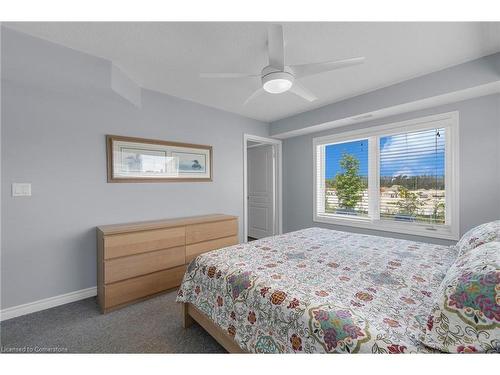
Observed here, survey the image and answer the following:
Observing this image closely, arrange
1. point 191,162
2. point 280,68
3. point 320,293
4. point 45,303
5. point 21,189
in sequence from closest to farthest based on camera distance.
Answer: point 320,293, point 280,68, point 21,189, point 45,303, point 191,162

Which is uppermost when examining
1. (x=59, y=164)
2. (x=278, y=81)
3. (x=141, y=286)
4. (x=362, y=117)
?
(x=362, y=117)

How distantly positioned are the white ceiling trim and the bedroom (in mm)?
30

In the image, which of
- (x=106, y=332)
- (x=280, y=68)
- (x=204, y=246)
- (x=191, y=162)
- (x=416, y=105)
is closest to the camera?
(x=280, y=68)

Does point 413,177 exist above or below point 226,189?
above

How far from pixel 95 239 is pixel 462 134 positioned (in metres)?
4.23

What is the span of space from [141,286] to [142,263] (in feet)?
0.76

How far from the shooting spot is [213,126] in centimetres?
343

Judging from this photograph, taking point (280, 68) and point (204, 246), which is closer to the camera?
point (280, 68)

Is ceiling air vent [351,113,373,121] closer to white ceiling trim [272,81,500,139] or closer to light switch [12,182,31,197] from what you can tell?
white ceiling trim [272,81,500,139]

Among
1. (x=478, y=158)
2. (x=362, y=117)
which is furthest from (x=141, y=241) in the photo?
(x=478, y=158)

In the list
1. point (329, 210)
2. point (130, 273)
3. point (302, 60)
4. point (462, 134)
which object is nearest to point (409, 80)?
point (462, 134)

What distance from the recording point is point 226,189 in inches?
141

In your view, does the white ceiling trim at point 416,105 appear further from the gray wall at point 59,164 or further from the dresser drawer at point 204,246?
the gray wall at point 59,164

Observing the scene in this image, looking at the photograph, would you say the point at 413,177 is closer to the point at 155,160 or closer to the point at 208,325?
the point at 208,325
